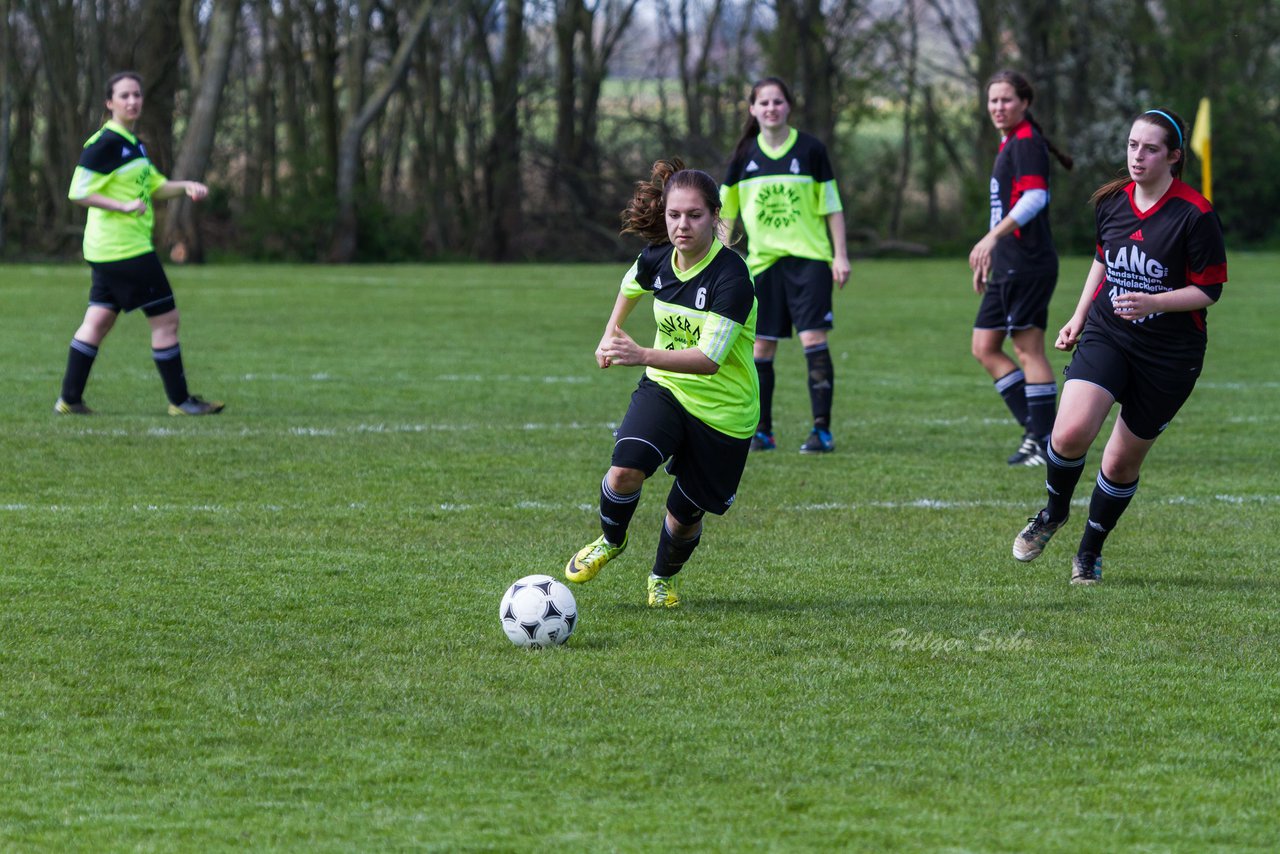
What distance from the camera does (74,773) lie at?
3793mm

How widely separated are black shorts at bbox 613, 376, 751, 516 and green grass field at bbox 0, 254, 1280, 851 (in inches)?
15.7

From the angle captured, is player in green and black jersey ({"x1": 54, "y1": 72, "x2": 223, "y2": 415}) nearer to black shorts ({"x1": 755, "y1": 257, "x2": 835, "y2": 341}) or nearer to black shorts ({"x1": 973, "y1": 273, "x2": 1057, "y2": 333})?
black shorts ({"x1": 755, "y1": 257, "x2": 835, "y2": 341})

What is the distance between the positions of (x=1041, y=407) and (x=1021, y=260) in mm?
771

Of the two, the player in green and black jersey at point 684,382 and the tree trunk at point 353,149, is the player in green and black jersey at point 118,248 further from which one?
the tree trunk at point 353,149

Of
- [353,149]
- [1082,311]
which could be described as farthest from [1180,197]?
[353,149]

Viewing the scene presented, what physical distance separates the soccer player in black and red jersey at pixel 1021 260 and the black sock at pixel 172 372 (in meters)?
4.68

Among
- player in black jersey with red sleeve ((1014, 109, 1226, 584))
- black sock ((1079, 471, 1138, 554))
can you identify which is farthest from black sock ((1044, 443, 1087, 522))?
black sock ((1079, 471, 1138, 554))

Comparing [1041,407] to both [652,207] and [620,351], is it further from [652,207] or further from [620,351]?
[620,351]

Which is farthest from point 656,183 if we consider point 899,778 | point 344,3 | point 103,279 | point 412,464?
point 344,3

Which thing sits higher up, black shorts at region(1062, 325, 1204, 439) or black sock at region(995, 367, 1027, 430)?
black shorts at region(1062, 325, 1204, 439)

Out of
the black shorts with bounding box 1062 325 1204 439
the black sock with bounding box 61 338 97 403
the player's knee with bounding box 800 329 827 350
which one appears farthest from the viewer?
the black sock with bounding box 61 338 97 403

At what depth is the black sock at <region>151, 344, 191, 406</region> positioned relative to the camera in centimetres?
1019

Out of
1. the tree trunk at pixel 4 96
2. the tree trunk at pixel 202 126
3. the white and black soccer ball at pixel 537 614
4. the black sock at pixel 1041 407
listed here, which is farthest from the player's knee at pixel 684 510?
the tree trunk at pixel 4 96

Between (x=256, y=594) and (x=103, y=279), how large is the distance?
508 centimetres
